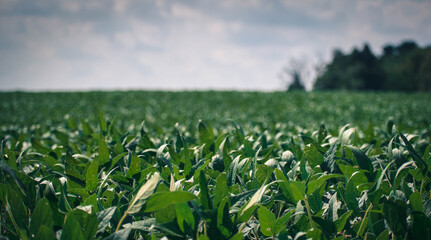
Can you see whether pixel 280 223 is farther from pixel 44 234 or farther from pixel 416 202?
pixel 44 234

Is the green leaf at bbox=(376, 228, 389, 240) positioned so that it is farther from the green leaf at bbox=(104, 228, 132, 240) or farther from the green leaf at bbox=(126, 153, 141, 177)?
the green leaf at bbox=(126, 153, 141, 177)

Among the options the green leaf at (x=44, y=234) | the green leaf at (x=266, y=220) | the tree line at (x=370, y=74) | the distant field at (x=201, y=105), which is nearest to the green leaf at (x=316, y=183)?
the green leaf at (x=266, y=220)

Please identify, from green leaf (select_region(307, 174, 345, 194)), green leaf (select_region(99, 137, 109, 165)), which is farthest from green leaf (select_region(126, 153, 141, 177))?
green leaf (select_region(307, 174, 345, 194))

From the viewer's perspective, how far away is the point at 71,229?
0.74m

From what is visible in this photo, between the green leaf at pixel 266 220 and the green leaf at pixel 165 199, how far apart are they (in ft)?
0.84

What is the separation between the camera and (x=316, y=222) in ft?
3.06

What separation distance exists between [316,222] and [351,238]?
0.17 m

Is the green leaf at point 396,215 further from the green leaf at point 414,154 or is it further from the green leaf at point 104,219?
the green leaf at point 104,219

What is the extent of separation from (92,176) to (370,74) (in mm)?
68825

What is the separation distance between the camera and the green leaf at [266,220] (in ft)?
2.96

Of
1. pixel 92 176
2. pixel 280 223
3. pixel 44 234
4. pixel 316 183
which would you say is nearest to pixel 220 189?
pixel 280 223

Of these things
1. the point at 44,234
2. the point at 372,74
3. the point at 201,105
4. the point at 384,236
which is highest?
the point at 372,74

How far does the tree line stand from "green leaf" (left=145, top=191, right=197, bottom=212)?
213 ft

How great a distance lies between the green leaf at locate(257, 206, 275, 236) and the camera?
2.96 feet
